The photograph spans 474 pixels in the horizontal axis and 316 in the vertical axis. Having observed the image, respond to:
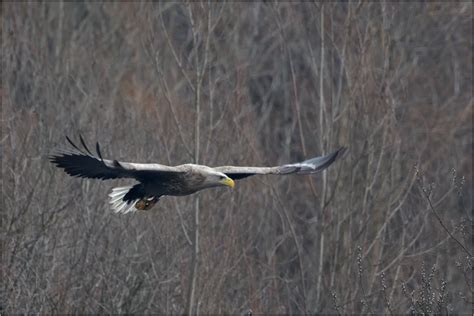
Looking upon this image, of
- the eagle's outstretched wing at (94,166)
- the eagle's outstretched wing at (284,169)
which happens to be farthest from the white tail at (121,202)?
the eagle's outstretched wing at (284,169)

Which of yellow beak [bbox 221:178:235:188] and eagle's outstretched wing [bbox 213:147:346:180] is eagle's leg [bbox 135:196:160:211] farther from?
yellow beak [bbox 221:178:235:188]

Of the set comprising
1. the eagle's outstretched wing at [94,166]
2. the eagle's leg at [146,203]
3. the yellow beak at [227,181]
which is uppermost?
the eagle's outstretched wing at [94,166]

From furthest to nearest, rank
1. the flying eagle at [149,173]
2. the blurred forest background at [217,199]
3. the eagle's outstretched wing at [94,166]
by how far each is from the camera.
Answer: the blurred forest background at [217,199] < the flying eagle at [149,173] < the eagle's outstretched wing at [94,166]

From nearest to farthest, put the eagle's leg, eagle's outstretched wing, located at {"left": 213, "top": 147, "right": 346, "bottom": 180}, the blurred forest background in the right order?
the eagle's leg, eagle's outstretched wing, located at {"left": 213, "top": 147, "right": 346, "bottom": 180}, the blurred forest background

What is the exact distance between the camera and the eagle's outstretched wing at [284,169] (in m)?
12.1

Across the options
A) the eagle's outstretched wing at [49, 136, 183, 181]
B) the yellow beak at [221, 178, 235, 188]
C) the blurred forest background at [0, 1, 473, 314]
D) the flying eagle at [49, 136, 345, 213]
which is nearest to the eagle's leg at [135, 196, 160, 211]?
the flying eagle at [49, 136, 345, 213]

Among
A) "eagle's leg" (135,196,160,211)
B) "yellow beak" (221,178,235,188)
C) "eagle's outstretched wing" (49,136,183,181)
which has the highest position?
"eagle's outstretched wing" (49,136,183,181)

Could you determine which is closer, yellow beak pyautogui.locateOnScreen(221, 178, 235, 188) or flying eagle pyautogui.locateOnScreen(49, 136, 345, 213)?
flying eagle pyautogui.locateOnScreen(49, 136, 345, 213)

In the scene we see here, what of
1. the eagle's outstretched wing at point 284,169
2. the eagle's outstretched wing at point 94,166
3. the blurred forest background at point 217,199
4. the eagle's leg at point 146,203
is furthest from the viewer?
the blurred forest background at point 217,199

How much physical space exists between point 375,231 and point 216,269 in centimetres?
229

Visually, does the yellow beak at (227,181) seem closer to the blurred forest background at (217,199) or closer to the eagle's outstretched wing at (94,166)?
the eagle's outstretched wing at (94,166)

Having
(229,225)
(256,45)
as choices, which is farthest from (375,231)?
(256,45)

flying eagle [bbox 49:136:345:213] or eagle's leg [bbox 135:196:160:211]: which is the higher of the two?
flying eagle [bbox 49:136:345:213]

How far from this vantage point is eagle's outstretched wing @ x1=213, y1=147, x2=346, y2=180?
39.6 ft
